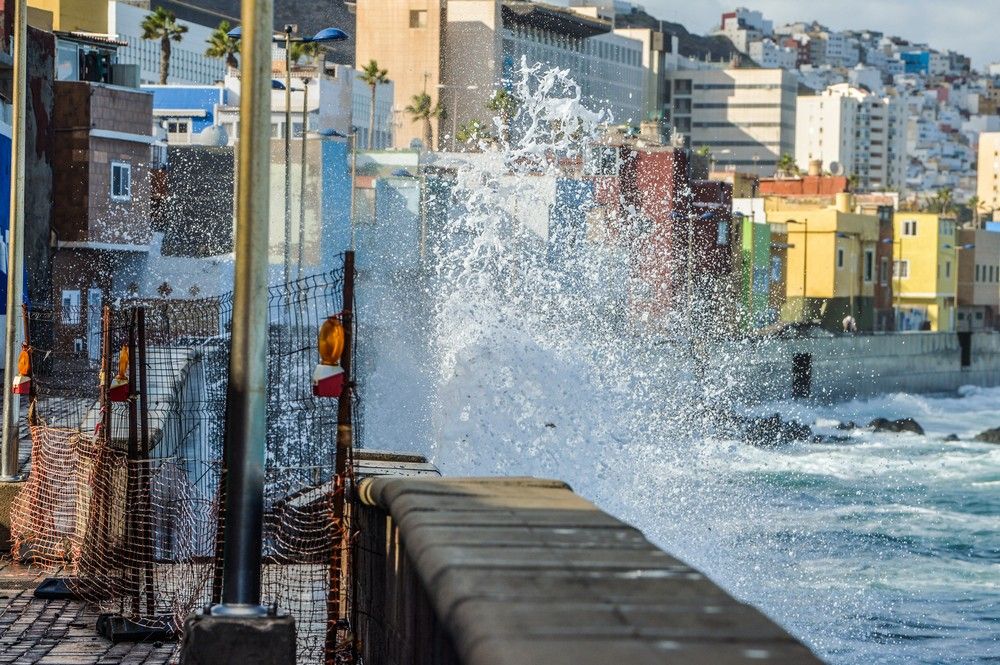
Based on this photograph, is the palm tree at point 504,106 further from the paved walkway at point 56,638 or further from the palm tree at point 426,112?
the paved walkway at point 56,638

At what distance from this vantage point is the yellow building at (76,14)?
55.5 metres

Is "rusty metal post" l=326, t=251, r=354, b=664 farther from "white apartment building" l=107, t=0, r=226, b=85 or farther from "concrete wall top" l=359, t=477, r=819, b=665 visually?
"white apartment building" l=107, t=0, r=226, b=85

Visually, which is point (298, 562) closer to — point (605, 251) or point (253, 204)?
point (253, 204)

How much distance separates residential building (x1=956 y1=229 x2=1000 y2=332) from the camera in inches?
4038

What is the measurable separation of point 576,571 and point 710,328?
66.1 m

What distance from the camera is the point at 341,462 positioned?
860 centimetres

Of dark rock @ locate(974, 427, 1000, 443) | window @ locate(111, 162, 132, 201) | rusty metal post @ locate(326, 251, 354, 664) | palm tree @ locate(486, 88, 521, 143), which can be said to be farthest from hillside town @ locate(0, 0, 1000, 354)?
rusty metal post @ locate(326, 251, 354, 664)

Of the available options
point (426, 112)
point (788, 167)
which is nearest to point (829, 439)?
point (426, 112)

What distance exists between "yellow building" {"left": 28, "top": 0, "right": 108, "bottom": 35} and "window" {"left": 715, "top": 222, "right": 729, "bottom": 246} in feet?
85.2

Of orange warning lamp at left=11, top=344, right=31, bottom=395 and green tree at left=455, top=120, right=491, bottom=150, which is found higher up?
green tree at left=455, top=120, right=491, bottom=150

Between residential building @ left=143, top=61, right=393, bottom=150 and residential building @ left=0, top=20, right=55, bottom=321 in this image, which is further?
residential building @ left=143, top=61, right=393, bottom=150

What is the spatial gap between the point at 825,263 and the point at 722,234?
1218 cm

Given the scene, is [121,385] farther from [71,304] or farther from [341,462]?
[71,304]

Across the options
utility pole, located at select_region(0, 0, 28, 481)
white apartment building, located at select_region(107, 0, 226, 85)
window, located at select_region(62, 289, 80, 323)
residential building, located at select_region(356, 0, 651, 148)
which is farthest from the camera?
residential building, located at select_region(356, 0, 651, 148)
